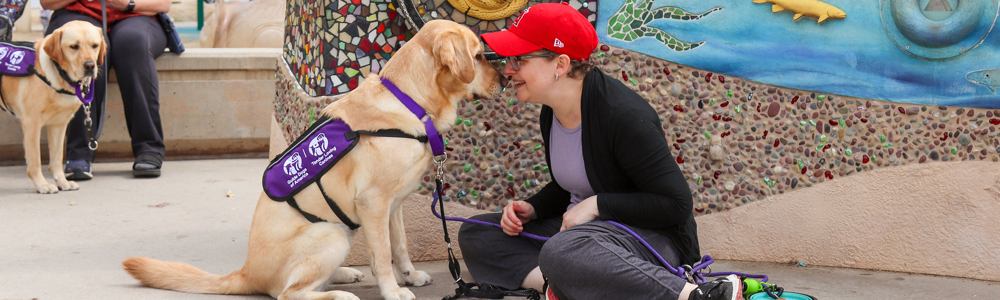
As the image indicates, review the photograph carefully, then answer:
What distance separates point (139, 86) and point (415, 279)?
4015 mm

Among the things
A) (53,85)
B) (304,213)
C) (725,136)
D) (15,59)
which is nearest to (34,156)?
(53,85)

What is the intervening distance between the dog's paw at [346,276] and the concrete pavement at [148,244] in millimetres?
35

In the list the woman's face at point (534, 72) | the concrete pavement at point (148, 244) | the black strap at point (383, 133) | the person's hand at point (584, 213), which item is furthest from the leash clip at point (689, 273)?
the black strap at point (383, 133)

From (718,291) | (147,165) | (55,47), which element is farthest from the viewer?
(147,165)

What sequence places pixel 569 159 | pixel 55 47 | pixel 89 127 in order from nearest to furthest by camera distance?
pixel 569 159
pixel 55 47
pixel 89 127

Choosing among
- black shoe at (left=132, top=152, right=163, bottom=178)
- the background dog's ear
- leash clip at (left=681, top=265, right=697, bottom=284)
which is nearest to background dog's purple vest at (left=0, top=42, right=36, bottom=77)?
black shoe at (left=132, top=152, right=163, bottom=178)

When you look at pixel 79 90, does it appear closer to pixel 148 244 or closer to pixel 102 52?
pixel 102 52

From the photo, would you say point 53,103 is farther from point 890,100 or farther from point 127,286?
point 890,100

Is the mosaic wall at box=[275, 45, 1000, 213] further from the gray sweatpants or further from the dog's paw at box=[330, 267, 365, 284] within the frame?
the gray sweatpants

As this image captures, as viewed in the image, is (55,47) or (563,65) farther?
(55,47)

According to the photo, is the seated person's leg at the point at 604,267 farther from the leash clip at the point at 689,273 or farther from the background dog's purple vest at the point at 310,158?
the background dog's purple vest at the point at 310,158

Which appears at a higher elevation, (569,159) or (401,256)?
(569,159)

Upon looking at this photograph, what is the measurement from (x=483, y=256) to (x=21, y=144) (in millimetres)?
5291

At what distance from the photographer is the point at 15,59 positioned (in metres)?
5.26
